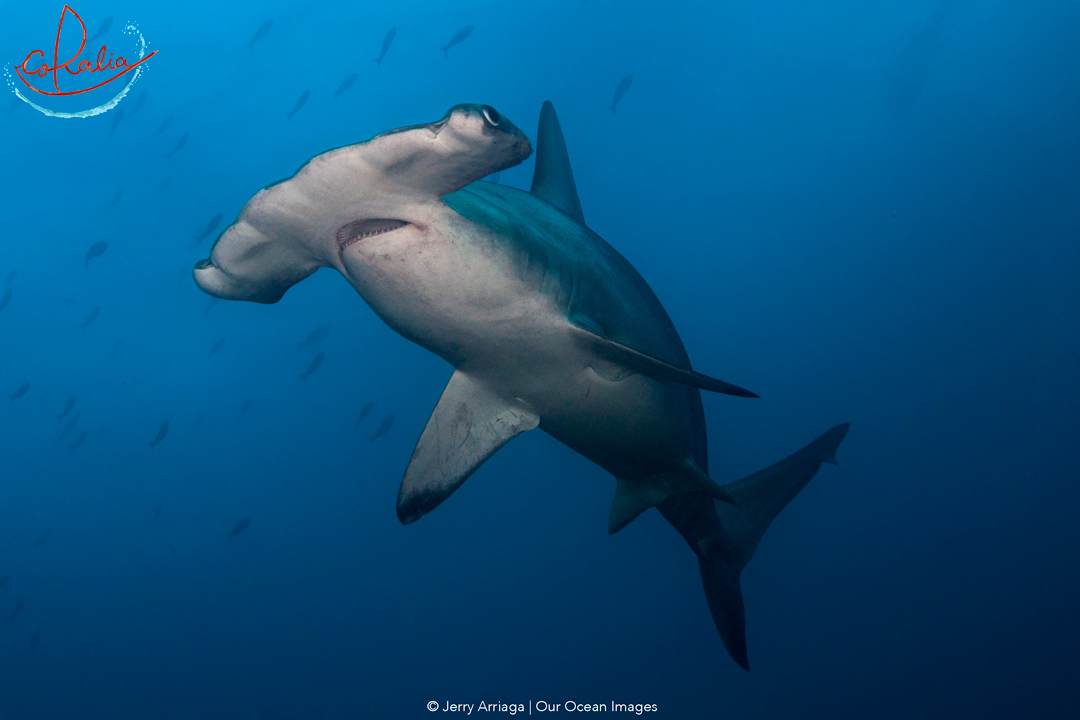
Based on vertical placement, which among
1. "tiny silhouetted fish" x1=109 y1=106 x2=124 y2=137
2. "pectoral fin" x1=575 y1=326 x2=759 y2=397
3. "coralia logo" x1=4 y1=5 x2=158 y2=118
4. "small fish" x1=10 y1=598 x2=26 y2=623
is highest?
"coralia logo" x1=4 y1=5 x2=158 y2=118

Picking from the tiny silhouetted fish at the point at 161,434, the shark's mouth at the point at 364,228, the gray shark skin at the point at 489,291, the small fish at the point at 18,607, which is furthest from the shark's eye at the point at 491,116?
the small fish at the point at 18,607

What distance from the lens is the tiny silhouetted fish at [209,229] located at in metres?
8.73

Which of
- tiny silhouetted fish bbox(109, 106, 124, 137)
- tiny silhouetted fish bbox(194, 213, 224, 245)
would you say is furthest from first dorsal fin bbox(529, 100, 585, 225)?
tiny silhouetted fish bbox(109, 106, 124, 137)

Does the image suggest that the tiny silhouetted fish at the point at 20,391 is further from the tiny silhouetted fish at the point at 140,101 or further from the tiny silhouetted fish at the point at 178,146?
the tiny silhouetted fish at the point at 140,101

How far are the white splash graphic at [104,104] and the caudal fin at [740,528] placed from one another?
12897 millimetres

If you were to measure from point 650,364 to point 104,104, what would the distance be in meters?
13.5

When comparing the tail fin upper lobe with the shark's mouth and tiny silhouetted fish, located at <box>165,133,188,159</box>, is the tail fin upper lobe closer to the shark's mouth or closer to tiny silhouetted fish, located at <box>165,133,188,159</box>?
the shark's mouth

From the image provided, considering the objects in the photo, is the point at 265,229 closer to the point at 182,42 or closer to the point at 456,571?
the point at 456,571

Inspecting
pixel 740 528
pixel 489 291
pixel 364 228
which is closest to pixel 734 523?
pixel 740 528

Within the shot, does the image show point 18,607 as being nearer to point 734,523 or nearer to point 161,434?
point 161,434

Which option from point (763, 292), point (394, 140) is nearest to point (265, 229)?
point (394, 140)

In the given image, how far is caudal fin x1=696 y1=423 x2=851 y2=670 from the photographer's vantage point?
11.6 ft

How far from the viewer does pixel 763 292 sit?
9984mm

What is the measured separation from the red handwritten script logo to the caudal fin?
1286cm
